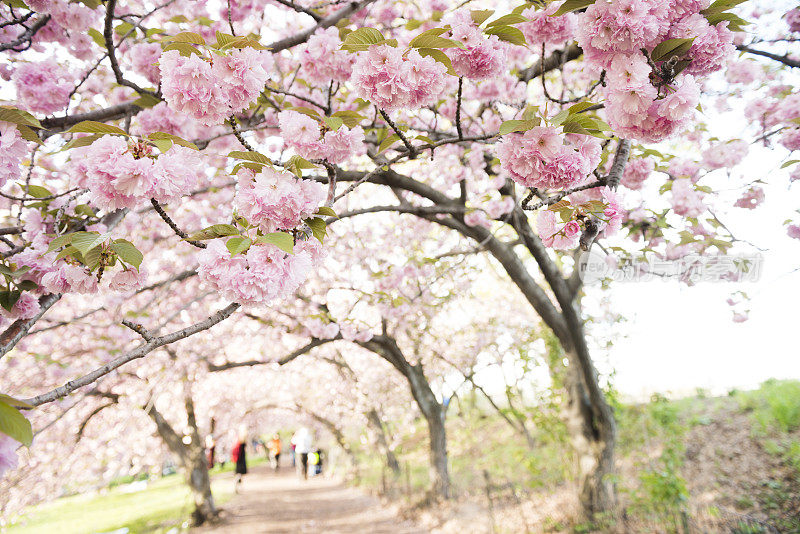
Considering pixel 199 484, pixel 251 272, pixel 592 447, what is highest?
pixel 251 272

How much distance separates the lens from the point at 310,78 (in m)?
2.24

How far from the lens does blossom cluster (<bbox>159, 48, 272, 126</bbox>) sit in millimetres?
1306

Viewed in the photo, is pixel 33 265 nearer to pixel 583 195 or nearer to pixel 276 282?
pixel 276 282

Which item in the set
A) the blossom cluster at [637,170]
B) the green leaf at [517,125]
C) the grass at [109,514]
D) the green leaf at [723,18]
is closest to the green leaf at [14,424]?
the green leaf at [517,125]

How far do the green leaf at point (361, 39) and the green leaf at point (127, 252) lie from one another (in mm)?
927

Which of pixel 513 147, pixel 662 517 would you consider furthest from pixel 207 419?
pixel 513 147

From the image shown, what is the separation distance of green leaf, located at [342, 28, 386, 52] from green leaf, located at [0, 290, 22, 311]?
1586mm

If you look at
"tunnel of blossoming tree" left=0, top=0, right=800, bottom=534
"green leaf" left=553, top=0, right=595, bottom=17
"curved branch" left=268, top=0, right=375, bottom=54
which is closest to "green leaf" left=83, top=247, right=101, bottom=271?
"tunnel of blossoming tree" left=0, top=0, right=800, bottom=534

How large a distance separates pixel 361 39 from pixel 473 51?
0.49 metres

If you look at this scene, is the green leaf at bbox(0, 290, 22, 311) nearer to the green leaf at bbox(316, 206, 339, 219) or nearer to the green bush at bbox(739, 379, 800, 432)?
the green leaf at bbox(316, 206, 339, 219)

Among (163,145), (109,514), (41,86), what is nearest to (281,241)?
(163,145)

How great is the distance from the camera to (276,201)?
4.07 ft

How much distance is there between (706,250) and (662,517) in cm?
271

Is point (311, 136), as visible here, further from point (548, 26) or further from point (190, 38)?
point (548, 26)
